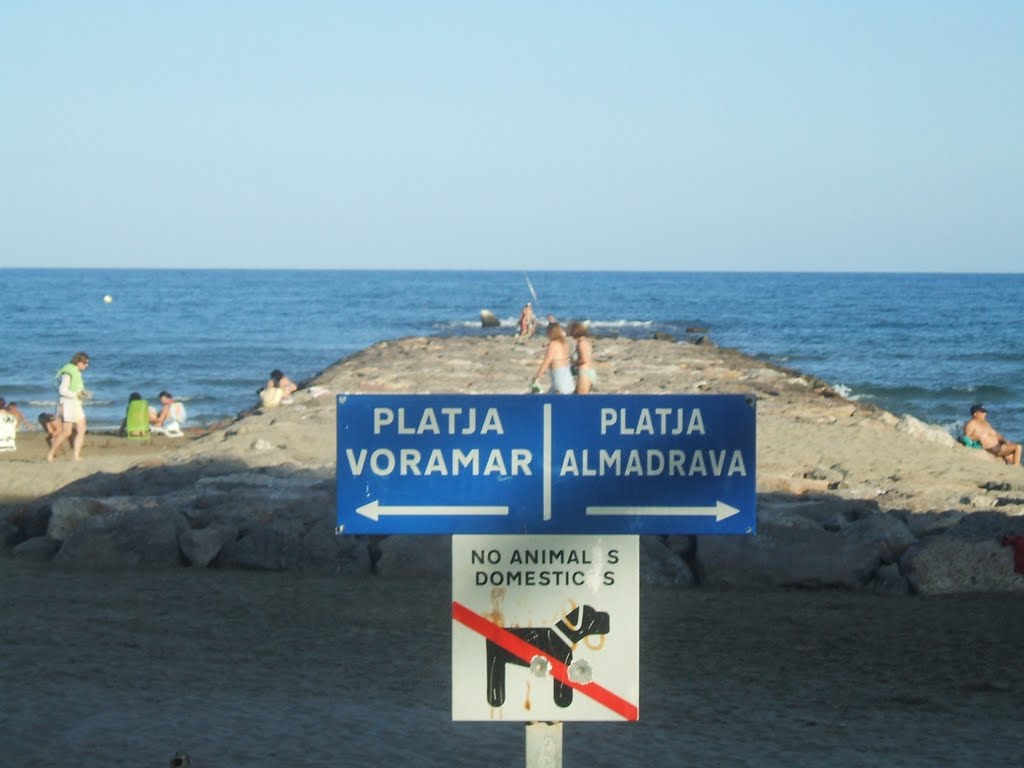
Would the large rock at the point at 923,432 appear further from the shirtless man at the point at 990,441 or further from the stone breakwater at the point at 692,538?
the shirtless man at the point at 990,441

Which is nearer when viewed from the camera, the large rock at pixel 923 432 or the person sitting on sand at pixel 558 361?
the person sitting on sand at pixel 558 361

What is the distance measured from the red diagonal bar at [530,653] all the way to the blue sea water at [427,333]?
2535 centimetres

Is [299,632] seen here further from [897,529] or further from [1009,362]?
[1009,362]

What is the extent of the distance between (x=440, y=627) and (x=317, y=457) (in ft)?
23.9

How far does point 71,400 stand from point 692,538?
10.5m

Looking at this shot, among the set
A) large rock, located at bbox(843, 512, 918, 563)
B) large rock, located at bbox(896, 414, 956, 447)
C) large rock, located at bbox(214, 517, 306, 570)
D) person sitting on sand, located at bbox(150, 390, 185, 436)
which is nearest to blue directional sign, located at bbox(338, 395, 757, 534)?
large rock, located at bbox(843, 512, 918, 563)

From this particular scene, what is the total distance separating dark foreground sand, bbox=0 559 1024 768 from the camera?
20.5 ft

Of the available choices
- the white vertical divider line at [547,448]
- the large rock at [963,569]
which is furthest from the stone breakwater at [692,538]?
the white vertical divider line at [547,448]

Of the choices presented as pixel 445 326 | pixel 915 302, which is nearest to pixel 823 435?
pixel 445 326

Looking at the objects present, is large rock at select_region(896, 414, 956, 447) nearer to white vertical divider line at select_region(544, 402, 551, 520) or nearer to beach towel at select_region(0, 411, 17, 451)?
beach towel at select_region(0, 411, 17, 451)

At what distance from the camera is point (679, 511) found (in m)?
3.11

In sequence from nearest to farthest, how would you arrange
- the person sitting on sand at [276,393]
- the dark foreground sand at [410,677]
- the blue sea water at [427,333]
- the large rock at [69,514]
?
the dark foreground sand at [410,677] → the large rock at [69,514] → the person sitting on sand at [276,393] → the blue sea water at [427,333]

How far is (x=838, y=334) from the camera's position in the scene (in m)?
60.3

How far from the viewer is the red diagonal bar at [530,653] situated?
10.2ft
